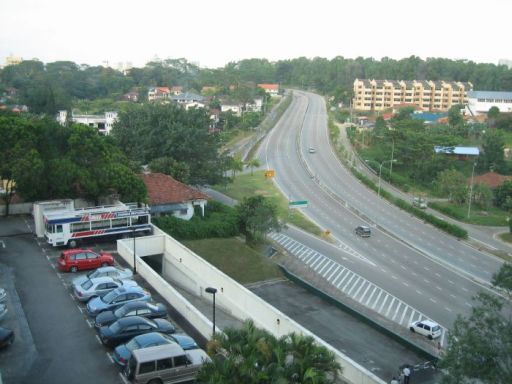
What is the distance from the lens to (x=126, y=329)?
16.8 m

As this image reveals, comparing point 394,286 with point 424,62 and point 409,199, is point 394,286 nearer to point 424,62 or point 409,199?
point 409,199

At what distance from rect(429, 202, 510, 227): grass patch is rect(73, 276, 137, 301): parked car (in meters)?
35.5

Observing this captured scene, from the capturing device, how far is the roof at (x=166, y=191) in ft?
114

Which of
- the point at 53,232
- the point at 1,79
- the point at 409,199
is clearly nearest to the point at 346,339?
the point at 53,232

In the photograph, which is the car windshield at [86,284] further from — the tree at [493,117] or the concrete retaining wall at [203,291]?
the tree at [493,117]

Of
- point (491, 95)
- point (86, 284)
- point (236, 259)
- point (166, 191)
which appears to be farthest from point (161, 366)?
point (491, 95)

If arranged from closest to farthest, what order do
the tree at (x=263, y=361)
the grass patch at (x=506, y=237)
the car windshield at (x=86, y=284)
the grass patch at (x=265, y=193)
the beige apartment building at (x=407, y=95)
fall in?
the tree at (x=263, y=361) → the car windshield at (x=86, y=284) → the grass patch at (x=506, y=237) → the grass patch at (x=265, y=193) → the beige apartment building at (x=407, y=95)

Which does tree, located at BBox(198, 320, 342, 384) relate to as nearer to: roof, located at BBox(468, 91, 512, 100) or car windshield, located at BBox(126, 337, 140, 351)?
car windshield, located at BBox(126, 337, 140, 351)

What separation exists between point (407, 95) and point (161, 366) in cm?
11037

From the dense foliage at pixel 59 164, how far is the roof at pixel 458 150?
43.1 m

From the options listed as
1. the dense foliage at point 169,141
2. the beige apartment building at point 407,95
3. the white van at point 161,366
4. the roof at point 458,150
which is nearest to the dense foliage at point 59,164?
the dense foliage at point 169,141

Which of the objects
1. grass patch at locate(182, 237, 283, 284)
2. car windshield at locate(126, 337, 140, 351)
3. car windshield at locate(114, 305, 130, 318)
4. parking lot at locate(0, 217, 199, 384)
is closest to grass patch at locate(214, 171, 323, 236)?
grass patch at locate(182, 237, 283, 284)

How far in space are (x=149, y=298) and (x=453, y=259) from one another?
81.4ft

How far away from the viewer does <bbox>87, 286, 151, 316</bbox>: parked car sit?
19.0 m
